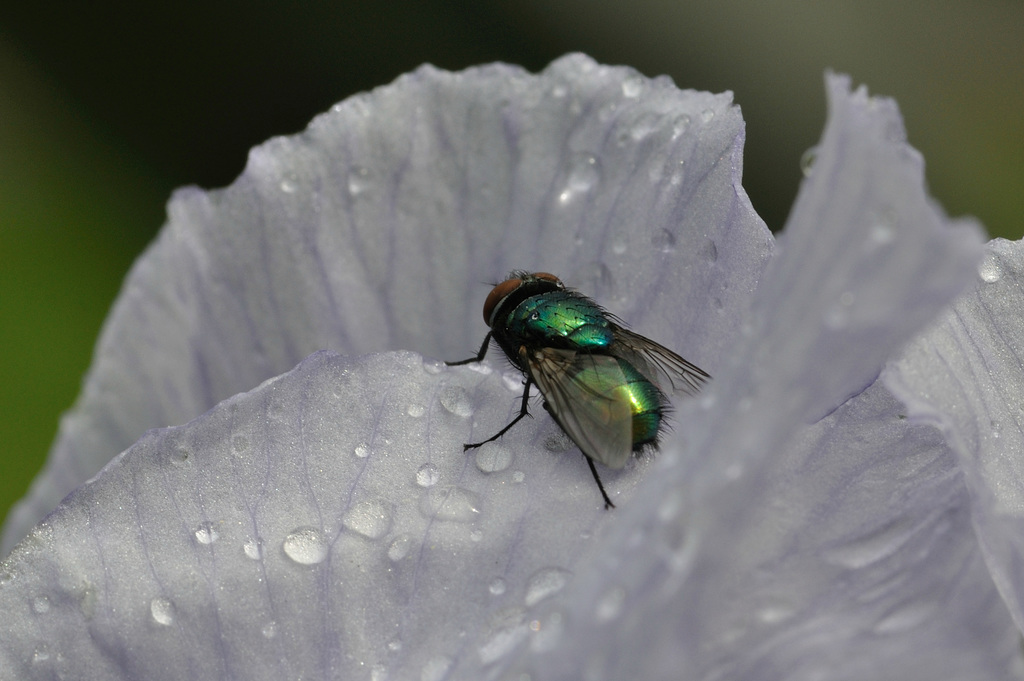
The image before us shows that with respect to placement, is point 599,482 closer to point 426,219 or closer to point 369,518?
point 369,518

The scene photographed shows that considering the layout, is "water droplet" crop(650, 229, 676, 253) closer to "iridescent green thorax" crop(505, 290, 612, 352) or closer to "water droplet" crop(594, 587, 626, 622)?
"iridescent green thorax" crop(505, 290, 612, 352)

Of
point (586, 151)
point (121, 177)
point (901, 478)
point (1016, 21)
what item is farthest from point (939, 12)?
point (901, 478)

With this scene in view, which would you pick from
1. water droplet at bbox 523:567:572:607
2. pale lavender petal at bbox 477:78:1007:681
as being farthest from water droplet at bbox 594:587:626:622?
water droplet at bbox 523:567:572:607

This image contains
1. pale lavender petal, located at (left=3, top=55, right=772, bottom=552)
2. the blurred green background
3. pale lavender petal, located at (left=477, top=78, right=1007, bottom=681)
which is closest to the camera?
pale lavender petal, located at (left=477, top=78, right=1007, bottom=681)

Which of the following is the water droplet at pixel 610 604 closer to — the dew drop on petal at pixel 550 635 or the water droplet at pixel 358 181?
the dew drop on petal at pixel 550 635

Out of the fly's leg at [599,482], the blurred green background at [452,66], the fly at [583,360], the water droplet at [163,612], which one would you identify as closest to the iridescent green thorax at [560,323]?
the fly at [583,360]
